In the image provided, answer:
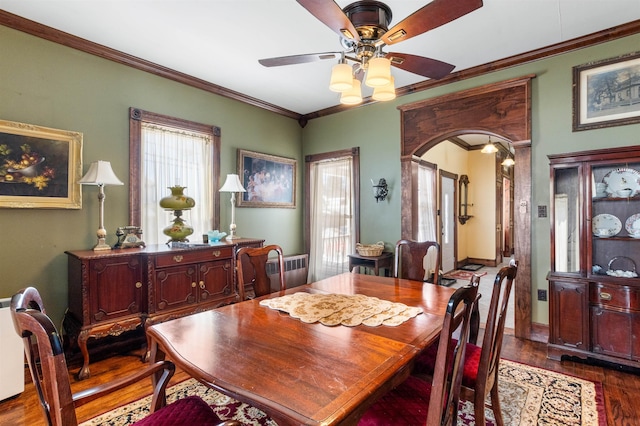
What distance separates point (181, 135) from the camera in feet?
12.1

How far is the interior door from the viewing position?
6.42 meters

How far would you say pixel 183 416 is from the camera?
4.28ft

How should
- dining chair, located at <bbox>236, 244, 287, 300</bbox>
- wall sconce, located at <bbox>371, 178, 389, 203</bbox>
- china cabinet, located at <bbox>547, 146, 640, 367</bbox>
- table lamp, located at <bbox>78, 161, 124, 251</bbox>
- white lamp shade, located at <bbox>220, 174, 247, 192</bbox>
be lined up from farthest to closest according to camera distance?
wall sconce, located at <bbox>371, 178, 389, 203</bbox>, white lamp shade, located at <bbox>220, 174, 247, 192</bbox>, table lamp, located at <bbox>78, 161, 124, 251</bbox>, china cabinet, located at <bbox>547, 146, 640, 367</bbox>, dining chair, located at <bbox>236, 244, 287, 300</bbox>

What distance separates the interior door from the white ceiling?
3.40 m

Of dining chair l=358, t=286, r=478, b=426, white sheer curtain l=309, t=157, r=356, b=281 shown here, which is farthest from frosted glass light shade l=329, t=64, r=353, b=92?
white sheer curtain l=309, t=157, r=356, b=281

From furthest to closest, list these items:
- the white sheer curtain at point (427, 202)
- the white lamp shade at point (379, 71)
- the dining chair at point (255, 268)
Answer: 1. the white sheer curtain at point (427, 202)
2. the dining chair at point (255, 268)
3. the white lamp shade at point (379, 71)

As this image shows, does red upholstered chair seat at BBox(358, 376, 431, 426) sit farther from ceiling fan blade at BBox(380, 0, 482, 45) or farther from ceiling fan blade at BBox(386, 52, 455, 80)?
ceiling fan blade at BBox(386, 52, 455, 80)

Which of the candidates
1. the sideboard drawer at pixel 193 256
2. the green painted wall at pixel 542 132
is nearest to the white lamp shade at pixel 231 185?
the sideboard drawer at pixel 193 256

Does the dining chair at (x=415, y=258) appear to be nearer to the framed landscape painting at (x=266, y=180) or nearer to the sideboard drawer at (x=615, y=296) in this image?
the sideboard drawer at (x=615, y=296)

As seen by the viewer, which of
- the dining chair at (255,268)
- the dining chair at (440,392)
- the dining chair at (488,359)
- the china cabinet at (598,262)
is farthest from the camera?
the china cabinet at (598,262)

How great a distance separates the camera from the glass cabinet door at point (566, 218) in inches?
114

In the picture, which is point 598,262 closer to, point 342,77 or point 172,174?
point 342,77

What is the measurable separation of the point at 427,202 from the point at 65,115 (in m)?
5.12

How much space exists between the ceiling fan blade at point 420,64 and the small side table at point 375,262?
7.54ft
